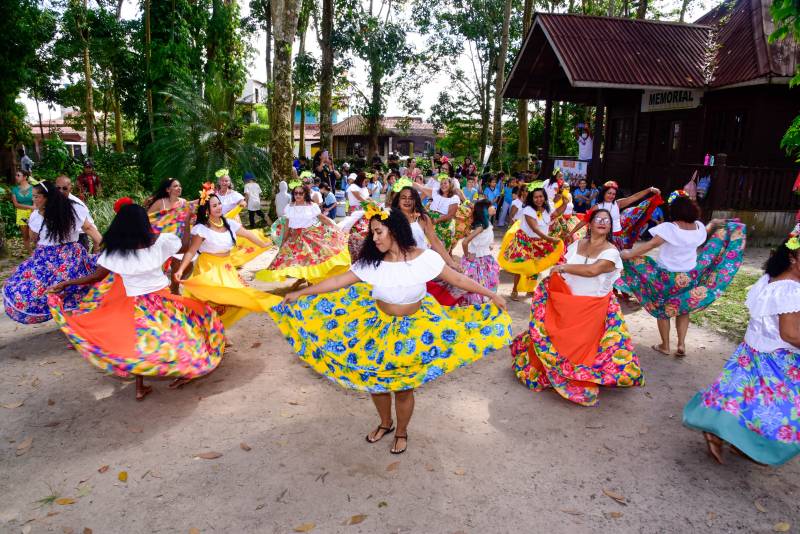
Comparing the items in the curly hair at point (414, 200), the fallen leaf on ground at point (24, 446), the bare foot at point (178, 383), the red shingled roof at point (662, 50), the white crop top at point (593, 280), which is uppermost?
the red shingled roof at point (662, 50)

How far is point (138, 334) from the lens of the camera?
450cm

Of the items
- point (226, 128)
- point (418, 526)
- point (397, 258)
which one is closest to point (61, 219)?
point (397, 258)

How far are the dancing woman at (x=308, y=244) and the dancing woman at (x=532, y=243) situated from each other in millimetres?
2470

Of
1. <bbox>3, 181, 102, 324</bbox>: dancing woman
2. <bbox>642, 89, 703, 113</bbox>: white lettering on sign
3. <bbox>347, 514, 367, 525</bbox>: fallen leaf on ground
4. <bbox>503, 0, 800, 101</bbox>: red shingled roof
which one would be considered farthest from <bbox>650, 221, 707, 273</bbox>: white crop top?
<bbox>642, 89, 703, 113</bbox>: white lettering on sign

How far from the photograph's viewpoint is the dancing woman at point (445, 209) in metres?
8.48

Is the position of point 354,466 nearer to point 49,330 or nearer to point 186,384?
point 186,384

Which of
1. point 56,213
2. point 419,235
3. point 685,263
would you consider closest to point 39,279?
point 56,213

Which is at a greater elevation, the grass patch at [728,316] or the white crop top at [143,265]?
the white crop top at [143,265]

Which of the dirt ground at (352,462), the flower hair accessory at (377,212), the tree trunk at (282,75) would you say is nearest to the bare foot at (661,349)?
the dirt ground at (352,462)

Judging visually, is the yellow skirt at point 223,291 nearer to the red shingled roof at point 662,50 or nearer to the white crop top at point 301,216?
the white crop top at point 301,216

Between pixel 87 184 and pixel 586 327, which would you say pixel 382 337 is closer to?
pixel 586 327

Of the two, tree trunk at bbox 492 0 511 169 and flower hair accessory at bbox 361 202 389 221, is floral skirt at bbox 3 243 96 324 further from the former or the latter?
tree trunk at bbox 492 0 511 169

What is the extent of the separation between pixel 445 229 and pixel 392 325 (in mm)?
5174

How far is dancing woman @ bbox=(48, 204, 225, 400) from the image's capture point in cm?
442
